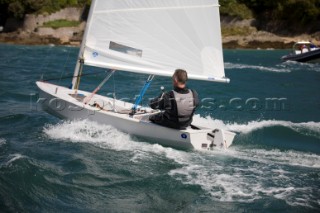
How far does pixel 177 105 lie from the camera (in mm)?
7453

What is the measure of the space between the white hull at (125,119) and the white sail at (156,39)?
0.90 metres

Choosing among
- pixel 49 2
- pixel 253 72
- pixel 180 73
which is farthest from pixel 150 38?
pixel 49 2

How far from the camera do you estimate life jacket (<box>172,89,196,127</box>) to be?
24.4 ft

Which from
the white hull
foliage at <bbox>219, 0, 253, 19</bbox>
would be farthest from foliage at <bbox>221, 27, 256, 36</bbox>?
the white hull

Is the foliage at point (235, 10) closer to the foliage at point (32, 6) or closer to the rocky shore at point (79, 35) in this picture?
the rocky shore at point (79, 35)

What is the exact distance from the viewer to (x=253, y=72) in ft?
74.0

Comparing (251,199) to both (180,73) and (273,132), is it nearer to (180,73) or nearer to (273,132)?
(180,73)

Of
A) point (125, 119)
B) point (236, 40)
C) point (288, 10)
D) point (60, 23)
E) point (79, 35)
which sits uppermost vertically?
point (288, 10)

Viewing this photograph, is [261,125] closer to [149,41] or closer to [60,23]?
[149,41]

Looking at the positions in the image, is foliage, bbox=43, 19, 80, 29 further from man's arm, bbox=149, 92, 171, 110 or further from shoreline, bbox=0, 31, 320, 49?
man's arm, bbox=149, 92, 171, 110

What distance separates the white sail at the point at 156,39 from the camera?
8680 millimetres

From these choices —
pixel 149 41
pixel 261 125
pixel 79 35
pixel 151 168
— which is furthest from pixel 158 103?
pixel 79 35

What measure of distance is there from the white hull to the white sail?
Answer: 2.96 feet

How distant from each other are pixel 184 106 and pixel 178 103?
127 millimetres
